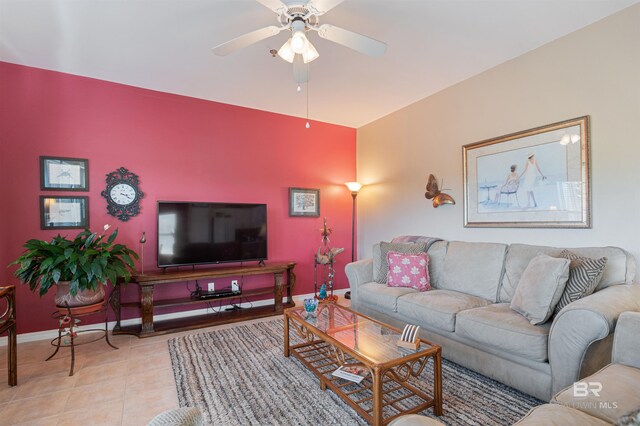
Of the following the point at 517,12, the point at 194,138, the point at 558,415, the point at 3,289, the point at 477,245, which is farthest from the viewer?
the point at 194,138

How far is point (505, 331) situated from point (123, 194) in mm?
3845

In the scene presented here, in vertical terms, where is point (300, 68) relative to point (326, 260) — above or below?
above

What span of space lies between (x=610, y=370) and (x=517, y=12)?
240cm

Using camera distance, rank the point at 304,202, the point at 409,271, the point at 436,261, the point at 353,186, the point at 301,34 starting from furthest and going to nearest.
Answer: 1. the point at 353,186
2. the point at 304,202
3. the point at 436,261
4. the point at 409,271
5. the point at 301,34

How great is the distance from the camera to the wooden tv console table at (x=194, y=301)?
325cm

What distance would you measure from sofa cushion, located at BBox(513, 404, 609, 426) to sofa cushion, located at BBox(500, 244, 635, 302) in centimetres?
150

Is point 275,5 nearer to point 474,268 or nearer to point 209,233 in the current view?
point 209,233

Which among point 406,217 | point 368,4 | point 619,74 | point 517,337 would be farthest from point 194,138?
point 619,74

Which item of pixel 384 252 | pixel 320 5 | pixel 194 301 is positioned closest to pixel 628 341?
pixel 384 252

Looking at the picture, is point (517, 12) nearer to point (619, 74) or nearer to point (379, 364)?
point (619, 74)

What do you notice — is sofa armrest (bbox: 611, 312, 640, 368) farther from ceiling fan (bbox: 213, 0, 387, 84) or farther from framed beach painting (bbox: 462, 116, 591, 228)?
ceiling fan (bbox: 213, 0, 387, 84)

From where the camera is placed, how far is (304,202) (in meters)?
4.71

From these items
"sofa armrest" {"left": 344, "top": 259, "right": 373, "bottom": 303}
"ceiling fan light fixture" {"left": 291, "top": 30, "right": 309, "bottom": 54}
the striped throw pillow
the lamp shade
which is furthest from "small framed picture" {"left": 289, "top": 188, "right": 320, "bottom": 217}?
the striped throw pillow

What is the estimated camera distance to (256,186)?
435 centimetres
